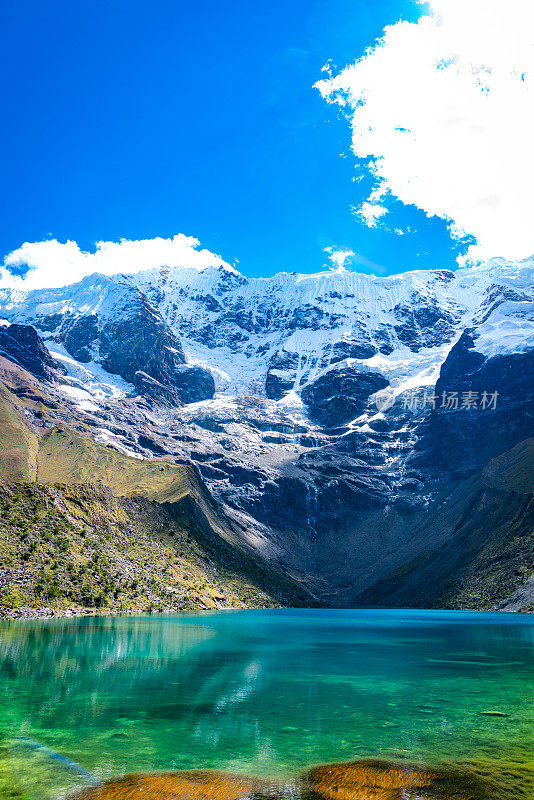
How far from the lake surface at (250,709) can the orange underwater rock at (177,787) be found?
3.44 feet

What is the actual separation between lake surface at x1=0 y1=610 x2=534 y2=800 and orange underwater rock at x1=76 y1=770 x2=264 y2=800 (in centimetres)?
105

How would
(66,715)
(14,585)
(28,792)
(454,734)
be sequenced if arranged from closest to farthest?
(28,792) → (454,734) → (66,715) → (14,585)

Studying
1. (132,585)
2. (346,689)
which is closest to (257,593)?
(132,585)

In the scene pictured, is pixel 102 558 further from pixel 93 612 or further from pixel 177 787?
pixel 177 787

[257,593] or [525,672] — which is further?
[257,593]

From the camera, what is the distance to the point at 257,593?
650 feet

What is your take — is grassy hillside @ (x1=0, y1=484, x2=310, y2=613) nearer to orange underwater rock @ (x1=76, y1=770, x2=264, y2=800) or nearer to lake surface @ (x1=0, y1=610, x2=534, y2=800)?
lake surface @ (x1=0, y1=610, x2=534, y2=800)

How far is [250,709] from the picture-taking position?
117ft

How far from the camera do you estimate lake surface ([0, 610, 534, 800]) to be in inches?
995

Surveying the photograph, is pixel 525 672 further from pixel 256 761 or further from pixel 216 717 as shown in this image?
pixel 256 761

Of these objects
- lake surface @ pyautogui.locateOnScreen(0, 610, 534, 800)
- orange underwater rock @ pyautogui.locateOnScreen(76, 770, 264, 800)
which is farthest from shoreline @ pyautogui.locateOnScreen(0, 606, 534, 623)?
orange underwater rock @ pyautogui.locateOnScreen(76, 770, 264, 800)

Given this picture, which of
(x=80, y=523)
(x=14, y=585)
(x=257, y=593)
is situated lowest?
(x=257, y=593)

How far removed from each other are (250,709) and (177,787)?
47.2 ft

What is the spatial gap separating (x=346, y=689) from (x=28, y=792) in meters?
27.6
